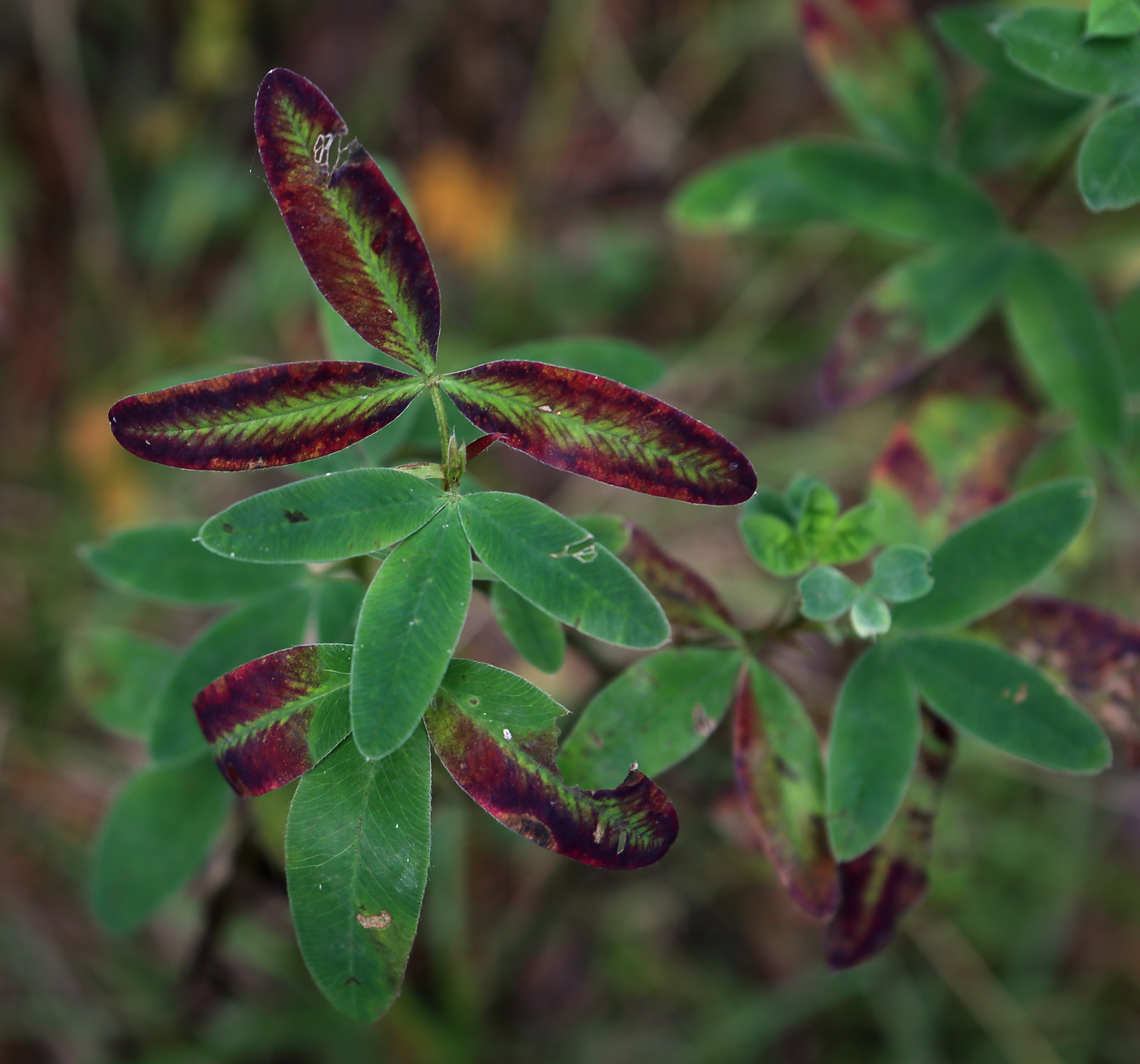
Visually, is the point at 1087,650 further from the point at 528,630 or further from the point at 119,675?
the point at 119,675

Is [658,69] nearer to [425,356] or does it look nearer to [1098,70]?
[1098,70]

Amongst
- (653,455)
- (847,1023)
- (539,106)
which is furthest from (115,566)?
(539,106)

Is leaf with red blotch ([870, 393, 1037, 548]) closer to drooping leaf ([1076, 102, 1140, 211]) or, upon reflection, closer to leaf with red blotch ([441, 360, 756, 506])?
drooping leaf ([1076, 102, 1140, 211])

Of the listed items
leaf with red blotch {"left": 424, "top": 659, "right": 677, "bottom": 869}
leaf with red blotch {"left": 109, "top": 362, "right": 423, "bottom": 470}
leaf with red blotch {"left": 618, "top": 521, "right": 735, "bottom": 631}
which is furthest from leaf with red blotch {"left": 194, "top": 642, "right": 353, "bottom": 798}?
leaf with red blotch {"left": 618, "top": 521, "right": 735, "bottom": 631}

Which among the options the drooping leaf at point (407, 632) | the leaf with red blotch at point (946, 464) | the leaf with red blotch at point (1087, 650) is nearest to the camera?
the drooping leaf at point (407, 632)

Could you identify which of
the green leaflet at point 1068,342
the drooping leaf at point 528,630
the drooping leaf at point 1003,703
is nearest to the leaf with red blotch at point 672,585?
the drooping leaf at point 528,630

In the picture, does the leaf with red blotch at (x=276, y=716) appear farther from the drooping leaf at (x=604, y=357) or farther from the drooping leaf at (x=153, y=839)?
the drooping leaf at (x=153, y=839)
